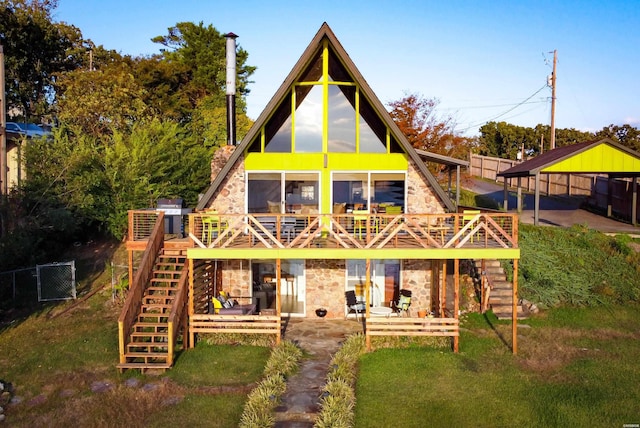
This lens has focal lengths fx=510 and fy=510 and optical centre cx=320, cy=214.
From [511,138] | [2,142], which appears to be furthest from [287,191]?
[511,138]

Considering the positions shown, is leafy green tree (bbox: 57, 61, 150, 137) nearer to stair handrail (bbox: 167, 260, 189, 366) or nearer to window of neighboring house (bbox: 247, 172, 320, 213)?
window of neighboring house (bbox: 247, 172, 320, 213)

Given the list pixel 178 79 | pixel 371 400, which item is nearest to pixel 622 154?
pixel 371 400

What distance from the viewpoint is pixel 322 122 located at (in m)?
15.5

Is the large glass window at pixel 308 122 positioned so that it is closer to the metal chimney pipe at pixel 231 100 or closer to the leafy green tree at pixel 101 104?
the metal chimney pipe at pixel 231 100

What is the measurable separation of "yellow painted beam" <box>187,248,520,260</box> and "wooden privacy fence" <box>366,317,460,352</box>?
1.59 meters

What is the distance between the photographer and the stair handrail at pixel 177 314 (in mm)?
11914

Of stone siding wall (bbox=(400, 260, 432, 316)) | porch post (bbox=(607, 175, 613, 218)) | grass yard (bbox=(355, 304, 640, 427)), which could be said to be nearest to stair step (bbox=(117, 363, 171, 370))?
grass yard (bbox=(355, 304, 640, 427))

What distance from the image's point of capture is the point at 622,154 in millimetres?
21469

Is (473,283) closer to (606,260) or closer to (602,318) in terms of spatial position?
(602,318)

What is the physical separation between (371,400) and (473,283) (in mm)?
8766

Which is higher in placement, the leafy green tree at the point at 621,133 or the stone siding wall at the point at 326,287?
the leafy green tree at the point at 621,133

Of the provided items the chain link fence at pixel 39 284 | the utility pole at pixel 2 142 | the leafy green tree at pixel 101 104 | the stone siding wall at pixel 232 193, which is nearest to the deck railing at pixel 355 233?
the stone siding wall at pixel 232 193

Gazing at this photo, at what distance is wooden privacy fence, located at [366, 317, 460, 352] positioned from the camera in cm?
1291

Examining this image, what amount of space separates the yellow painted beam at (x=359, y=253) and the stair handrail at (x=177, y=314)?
0.81 metres
